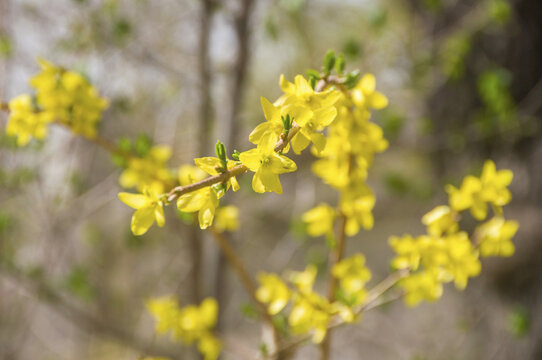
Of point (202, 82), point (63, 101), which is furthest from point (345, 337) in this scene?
point (63, 101)

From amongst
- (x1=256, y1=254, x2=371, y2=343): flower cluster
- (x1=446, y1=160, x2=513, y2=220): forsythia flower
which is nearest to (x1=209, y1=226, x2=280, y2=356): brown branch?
(x1=256, y1=254, x2=371, y2=343): flower cluster

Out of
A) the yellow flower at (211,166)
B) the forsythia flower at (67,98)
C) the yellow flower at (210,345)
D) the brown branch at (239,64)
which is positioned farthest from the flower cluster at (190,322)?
the brown branch at (239,64)

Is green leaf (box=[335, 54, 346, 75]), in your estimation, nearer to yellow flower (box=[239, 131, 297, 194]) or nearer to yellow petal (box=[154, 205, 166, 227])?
yellow flower (box=[239, 131, 297, 194])

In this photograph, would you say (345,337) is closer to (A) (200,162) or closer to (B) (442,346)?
(B) (442,346)

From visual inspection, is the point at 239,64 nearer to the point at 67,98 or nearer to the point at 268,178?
the point at 67,98

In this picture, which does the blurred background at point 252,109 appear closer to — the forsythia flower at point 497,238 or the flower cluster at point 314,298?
the flower cluster at point 314,298

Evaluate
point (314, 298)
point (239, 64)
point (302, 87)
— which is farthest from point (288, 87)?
point (239, 64)

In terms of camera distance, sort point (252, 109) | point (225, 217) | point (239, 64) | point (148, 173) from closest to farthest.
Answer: point (148, 173) < point (225, 217) < point (239, 64) < point (252, 109)
